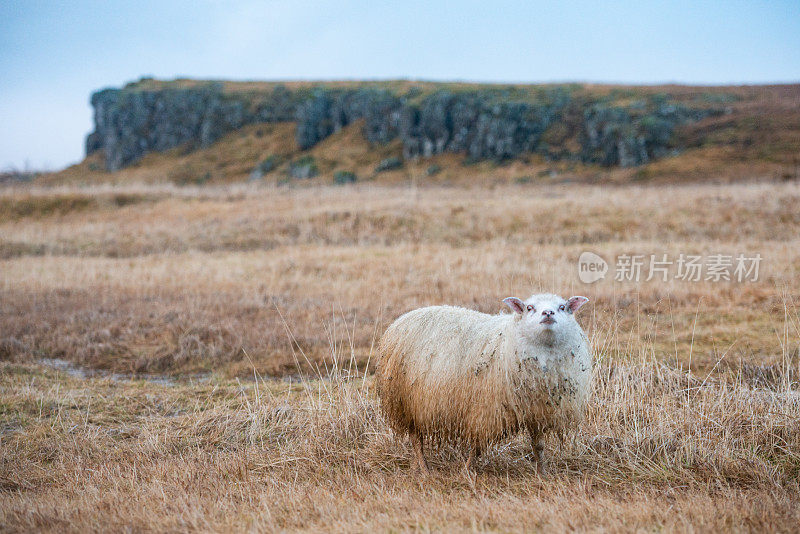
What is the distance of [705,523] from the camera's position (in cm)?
374

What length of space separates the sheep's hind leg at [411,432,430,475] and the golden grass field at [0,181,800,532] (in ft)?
0.53

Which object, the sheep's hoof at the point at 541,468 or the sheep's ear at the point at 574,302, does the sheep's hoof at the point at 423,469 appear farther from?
the sheep's ear at the point at 574,302

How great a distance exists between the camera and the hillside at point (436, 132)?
50.6 metres

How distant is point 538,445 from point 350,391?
96.0 inches

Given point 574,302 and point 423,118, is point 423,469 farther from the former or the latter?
point 423,118

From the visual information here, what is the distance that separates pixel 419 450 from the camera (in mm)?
5324

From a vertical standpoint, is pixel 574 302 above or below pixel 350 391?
above

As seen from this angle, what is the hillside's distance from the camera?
50594 mm

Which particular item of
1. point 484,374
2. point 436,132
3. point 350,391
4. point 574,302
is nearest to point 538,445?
point 484,374

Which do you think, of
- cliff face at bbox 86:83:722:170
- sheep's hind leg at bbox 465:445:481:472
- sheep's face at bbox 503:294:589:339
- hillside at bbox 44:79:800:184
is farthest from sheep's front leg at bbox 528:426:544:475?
cliff face at bbox 86:83:722:170

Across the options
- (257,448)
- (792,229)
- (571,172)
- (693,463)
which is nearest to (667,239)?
(792,229)

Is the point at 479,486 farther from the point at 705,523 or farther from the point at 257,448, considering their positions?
the point at 257,448

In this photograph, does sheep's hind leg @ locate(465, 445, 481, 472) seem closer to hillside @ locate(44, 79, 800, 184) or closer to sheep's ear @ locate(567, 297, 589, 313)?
sheep's ear @ locate(567, 297, 589, 313)

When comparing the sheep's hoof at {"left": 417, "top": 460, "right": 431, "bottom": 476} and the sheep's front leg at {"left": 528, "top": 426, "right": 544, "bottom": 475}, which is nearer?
the sheep's front leg at {"left": 528, "top": 426, "right": 544, "bottom": 475}
